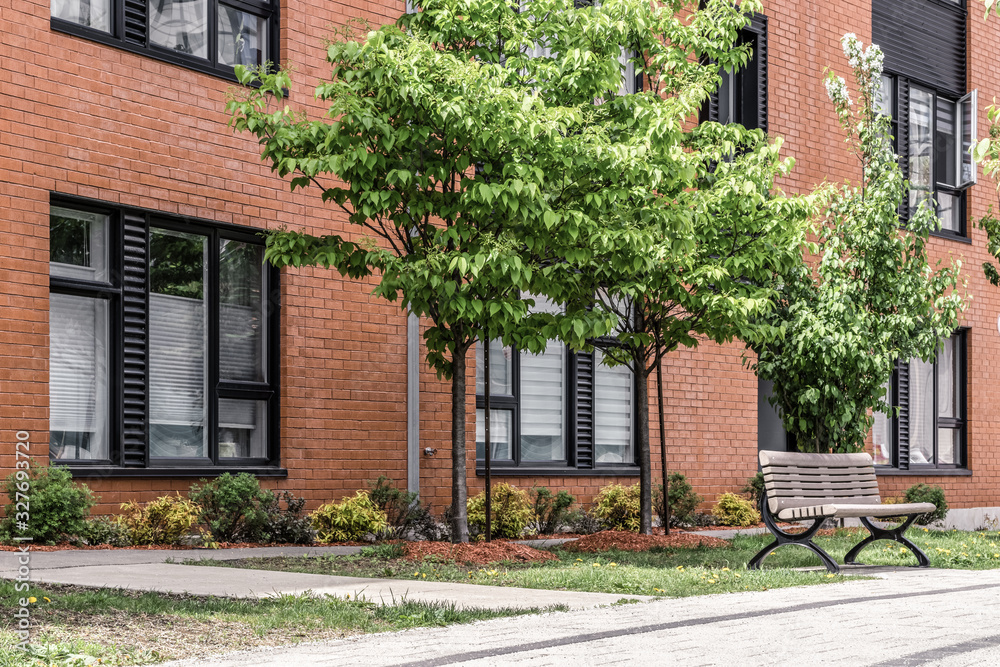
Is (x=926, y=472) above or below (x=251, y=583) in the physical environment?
below

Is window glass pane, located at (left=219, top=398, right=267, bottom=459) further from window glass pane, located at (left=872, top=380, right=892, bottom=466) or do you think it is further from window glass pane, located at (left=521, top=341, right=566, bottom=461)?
window glass pane, located at (left=872, top=380, right=892, bottom=466)

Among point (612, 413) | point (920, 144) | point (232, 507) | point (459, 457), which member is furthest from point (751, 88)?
point (232, 507)

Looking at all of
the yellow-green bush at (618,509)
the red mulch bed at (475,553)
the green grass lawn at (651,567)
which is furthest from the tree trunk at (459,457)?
the yellow-green bush at (618,509)

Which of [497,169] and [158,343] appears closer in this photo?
[497,169]

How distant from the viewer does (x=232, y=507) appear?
11.6 meters

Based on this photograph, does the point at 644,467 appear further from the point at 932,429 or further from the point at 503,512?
the point at 932,429

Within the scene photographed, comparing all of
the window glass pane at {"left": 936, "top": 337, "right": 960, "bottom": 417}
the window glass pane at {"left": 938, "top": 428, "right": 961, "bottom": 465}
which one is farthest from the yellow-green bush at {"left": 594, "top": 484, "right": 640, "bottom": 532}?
the window glass pane at {"left": 936, "top": 337, "right": 960, "bottom": 417}

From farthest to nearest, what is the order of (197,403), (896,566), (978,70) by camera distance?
(978,70) < (197,403) < (896,566)

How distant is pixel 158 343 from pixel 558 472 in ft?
17.8

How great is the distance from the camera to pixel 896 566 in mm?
10656

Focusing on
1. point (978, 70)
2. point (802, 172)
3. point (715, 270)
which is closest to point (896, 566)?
point (715, 270)

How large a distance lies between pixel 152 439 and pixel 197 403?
0.60m

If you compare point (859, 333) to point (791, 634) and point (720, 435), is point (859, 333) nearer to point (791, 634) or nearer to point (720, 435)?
point (720, 435)

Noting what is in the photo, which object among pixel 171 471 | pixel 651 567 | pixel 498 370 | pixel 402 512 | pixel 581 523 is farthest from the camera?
pixel 498 370
